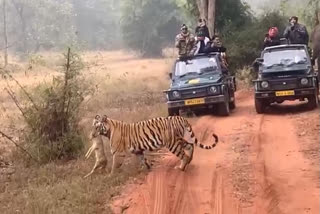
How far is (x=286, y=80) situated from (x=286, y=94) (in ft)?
1.22

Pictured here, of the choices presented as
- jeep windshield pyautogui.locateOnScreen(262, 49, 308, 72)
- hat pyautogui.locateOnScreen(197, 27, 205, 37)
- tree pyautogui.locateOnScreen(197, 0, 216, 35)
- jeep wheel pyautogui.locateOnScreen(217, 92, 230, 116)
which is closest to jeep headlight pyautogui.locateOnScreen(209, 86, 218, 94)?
jeep wheel pyautogui.locateOnScreen(217, 92, 230, 116)

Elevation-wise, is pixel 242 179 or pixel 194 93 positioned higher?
pixel 194 93

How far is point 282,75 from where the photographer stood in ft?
52.9

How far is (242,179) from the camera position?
991 centimetres

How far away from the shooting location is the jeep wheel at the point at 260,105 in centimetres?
1611

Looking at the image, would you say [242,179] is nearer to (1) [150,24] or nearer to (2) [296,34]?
(2) [296,34]

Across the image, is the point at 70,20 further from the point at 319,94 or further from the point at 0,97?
the point at 319,94

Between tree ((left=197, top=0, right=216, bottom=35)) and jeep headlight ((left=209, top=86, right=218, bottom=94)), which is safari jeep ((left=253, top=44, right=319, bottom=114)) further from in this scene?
tree ((left=197, top=0, right=216, bottom=35))

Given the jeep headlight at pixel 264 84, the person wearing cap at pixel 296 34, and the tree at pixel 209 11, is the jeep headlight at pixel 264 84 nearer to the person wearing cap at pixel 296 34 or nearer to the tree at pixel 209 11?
the person wearing cap at pixel 296 34

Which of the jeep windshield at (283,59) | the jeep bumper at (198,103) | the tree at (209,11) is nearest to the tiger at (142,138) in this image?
the jeep bumper at (198,103)

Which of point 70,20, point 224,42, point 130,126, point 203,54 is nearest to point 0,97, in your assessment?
point 224,42

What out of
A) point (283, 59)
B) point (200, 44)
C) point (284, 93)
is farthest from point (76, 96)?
point (200, 44)

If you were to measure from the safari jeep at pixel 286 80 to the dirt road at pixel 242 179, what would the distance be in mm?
1887

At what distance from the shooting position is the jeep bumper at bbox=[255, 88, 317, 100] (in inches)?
619
